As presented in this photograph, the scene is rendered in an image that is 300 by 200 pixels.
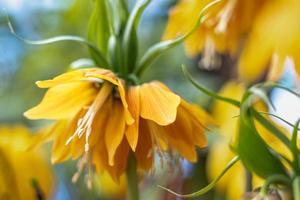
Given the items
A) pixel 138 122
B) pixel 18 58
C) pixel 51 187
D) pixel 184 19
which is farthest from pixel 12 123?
pixel 138 122

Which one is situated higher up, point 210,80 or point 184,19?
point 184,19

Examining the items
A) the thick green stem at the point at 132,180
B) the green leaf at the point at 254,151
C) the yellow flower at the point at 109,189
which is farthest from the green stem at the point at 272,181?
the yellow flower at the point at 109,189

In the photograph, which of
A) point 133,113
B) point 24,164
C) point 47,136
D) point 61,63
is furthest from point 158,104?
point 61,63

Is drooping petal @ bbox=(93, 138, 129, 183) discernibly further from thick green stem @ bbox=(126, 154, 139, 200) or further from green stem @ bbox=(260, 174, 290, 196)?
green stem @ bbox=(260, 174, 290, 196)

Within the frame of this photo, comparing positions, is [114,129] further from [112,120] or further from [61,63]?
[61,63]

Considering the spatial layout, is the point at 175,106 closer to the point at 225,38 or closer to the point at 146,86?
the point at 146,86

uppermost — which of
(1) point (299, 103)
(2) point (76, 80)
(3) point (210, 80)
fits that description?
(2) point (76, 80)
